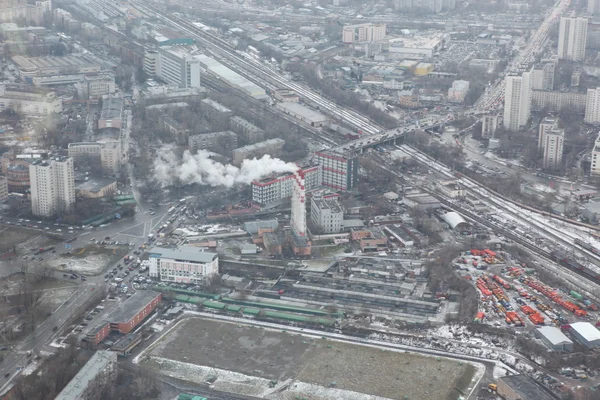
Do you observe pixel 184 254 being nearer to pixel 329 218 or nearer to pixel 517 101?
pixel 329 218

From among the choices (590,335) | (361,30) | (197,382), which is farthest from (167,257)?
(361,30)


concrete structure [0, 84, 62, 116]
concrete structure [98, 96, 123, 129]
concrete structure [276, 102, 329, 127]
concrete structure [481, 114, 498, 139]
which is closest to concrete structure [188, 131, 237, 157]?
concrete structure [98, 96, 123, 129]

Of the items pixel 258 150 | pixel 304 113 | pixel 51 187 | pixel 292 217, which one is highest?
pixel 304 113

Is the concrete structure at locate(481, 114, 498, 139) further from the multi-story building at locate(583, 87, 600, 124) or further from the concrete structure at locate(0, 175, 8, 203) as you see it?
the concrete structure at locate(0, 175, 8, 203)

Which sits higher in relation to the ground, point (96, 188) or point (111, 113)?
point (111, 113)

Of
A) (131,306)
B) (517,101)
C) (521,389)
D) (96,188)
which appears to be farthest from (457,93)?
(521,389)

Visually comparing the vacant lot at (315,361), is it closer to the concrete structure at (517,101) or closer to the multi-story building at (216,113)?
the multi-story building at (216,113)

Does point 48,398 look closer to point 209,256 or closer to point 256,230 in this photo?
point 209,256
